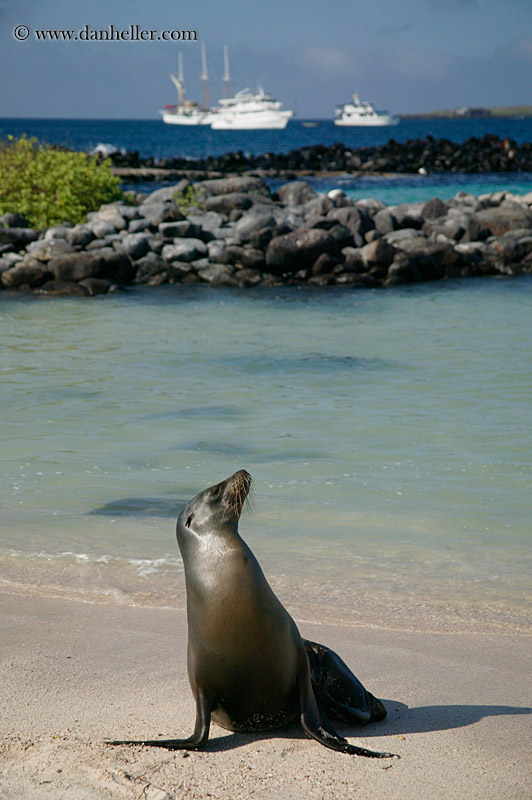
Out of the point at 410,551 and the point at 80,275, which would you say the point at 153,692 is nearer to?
the point at 410,551

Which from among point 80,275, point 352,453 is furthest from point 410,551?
point 80,275

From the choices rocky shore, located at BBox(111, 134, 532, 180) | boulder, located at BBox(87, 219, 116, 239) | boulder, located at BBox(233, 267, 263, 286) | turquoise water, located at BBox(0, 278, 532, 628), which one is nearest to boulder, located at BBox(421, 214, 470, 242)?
boulder, located at BBox(233, 267, 263, 286)

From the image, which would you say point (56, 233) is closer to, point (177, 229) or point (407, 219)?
point (177, 229)

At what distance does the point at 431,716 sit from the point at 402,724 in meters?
0.16

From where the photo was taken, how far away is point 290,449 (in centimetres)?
873

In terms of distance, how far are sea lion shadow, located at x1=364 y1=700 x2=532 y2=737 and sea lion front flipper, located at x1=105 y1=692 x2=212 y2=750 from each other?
2.16ft

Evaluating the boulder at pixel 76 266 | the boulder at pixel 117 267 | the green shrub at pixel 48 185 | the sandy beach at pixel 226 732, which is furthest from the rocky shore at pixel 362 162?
the sandy beach at pixel 226 732

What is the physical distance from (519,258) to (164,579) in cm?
1772

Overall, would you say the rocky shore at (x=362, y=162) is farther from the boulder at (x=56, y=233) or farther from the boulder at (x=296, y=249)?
the boulder at (x=296, y=249)

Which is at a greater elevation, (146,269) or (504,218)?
(504,218)

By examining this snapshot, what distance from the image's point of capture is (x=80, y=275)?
18.8m

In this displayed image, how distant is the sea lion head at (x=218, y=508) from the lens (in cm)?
323

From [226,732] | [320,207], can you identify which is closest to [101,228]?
[320,207]

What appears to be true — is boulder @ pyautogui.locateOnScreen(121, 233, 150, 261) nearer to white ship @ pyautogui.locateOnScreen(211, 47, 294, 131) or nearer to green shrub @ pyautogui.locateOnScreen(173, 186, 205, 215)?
green shrub @ pyautogui.locateOnScreen(173, 186, 205, 215)
